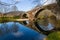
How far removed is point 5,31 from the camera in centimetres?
844

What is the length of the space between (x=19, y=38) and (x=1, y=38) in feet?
2.53

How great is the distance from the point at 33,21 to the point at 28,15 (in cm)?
71

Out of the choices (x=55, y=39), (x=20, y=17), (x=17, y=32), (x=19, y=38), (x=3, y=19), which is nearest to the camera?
(x=55, y=39)

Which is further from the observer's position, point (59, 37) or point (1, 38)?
point (1, 38)

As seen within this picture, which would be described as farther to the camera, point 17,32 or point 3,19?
point 3,19

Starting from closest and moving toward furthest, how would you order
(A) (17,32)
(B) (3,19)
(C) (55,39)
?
(C) (55,39) < (A) (17,32) < (B) (3,19)

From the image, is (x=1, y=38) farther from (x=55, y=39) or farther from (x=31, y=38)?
(x=55, y=39)

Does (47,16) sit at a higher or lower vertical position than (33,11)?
lower

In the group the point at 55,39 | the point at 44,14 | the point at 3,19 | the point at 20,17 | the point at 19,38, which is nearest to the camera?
the point at 55,39

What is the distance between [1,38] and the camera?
23.1 feet

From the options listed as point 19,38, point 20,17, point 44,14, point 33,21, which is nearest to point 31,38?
point 19,38

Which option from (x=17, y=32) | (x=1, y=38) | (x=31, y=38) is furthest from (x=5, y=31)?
(x=31, y=38)

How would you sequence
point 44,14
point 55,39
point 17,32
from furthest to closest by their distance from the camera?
point 44,14 < point 17,32 < point 55,39

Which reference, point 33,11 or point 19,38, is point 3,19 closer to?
point 33,11
